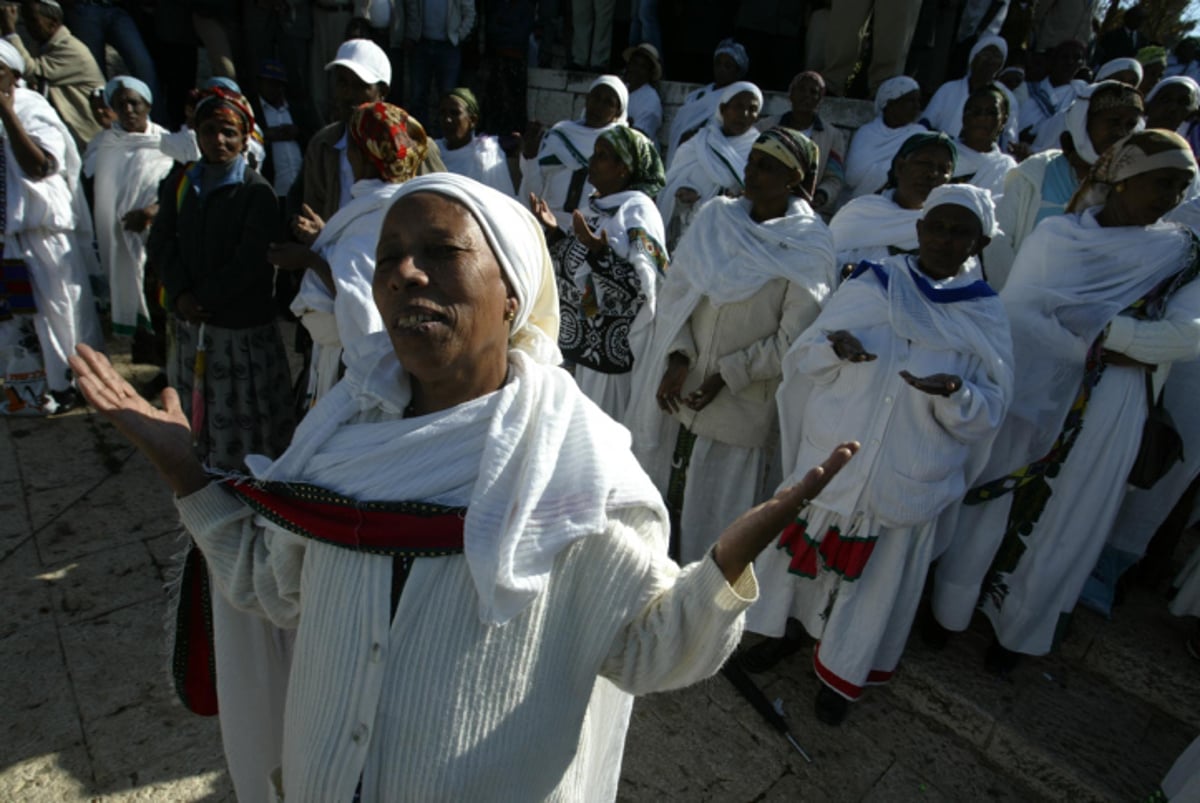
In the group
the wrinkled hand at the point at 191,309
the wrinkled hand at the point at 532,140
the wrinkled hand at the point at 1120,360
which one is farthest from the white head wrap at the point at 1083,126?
the wrinkled hand at the point at 191,309

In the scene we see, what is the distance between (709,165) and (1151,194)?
299cm

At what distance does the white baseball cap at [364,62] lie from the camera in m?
4.67

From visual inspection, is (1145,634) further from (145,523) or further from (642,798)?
(145,523)

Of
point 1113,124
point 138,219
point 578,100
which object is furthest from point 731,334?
point 578,100

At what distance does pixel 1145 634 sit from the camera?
3639 mm

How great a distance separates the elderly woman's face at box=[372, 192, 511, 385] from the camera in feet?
4.48

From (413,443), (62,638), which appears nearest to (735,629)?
(413,443)

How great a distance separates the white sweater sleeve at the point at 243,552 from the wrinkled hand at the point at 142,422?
5 cm

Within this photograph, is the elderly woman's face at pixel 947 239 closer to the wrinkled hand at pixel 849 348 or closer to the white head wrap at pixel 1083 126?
the wrinkled hand at pixel 849 348

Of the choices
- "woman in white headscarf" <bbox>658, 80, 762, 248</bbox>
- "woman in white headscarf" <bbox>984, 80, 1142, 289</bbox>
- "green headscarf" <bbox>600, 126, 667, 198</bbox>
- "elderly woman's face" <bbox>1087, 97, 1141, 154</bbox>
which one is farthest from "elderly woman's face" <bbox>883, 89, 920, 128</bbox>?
"green headscarf" <bbox>600, 126, 667, 198</bbox>

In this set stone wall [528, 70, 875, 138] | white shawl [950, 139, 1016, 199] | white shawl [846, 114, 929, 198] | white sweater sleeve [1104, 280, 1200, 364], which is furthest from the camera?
stone wall [528, 70, 875, 138]

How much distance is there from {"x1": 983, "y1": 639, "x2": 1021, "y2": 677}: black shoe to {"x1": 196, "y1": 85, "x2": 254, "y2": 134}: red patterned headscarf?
4.55 metres

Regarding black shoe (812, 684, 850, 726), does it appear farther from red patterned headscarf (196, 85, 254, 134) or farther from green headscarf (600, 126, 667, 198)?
red patterned headscarf (196, 85, 254, 134)

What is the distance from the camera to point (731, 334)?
3459mm
